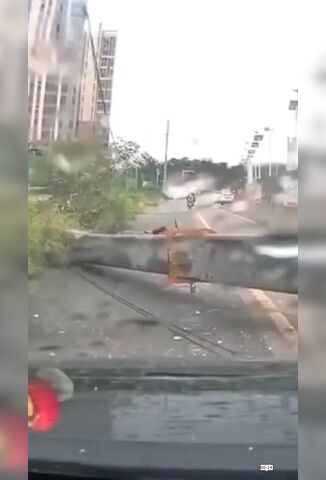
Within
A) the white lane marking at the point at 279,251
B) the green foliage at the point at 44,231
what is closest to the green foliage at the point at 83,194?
the green foliage at the point at 44,231

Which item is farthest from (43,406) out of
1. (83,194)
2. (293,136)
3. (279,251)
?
(293,136)

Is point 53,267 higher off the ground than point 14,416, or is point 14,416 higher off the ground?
point 53,267

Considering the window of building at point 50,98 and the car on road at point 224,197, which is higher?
the window of building at point 50,98

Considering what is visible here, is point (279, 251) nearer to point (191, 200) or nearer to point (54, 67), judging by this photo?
point (191, 200)

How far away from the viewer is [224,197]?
1183 mm

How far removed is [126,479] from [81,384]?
0.61ft

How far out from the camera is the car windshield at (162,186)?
1122mm

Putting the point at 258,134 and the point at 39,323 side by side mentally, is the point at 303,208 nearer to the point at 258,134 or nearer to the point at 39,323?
the point at 258,134

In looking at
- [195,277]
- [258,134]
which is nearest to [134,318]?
[195,277]

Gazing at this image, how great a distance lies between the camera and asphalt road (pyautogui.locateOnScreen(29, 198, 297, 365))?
1182 millimetres

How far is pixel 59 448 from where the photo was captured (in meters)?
1.24

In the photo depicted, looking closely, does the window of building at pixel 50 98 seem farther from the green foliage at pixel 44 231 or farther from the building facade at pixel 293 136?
the building facade at pixel 293 136

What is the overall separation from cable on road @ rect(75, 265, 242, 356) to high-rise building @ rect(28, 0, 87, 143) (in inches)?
9.7

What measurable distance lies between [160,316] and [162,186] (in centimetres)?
22
